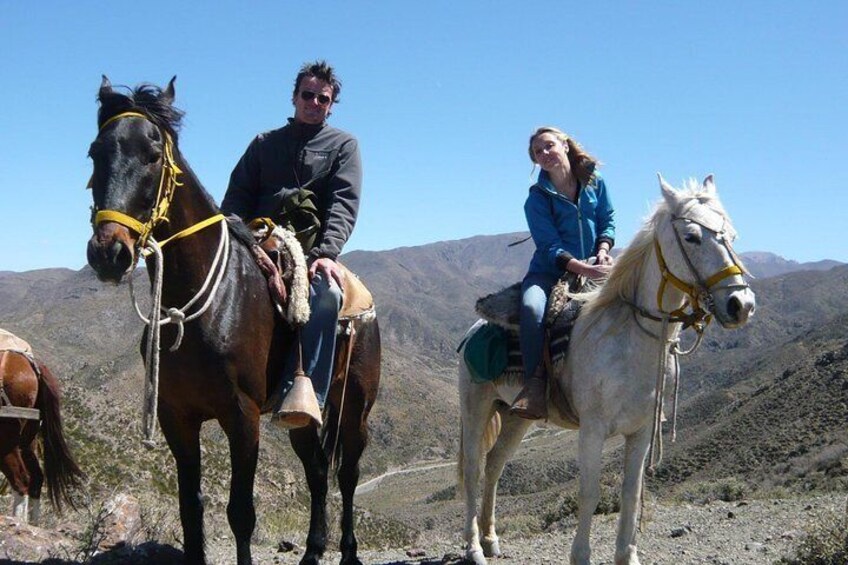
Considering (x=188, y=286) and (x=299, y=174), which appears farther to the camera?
(x=299, y=174)

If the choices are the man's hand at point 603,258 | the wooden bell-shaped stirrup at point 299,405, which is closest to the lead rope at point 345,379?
the wooden bell-shaped stirrup at point 299,405

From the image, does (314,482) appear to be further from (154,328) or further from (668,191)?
(668,191)

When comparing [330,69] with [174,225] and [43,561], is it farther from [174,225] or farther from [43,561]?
[43,561]

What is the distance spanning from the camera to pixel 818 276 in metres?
170

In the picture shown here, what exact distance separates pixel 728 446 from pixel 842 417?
5.81m

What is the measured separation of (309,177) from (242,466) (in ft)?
7.74

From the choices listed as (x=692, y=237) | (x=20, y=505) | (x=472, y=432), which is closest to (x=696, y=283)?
(x=692, y=237)

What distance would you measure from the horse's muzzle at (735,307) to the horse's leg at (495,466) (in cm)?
280

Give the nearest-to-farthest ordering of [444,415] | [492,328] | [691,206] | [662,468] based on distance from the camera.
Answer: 1. [691,206]
2. [492,328]
3. [662,468]
4. [444,415]

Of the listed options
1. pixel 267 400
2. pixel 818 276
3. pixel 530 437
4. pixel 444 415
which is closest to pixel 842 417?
pixel 267 400

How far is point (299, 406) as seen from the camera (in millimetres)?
4867

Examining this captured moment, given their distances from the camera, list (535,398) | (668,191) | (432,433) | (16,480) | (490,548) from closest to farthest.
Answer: (668,191) → (535,398) → (490,548) → (16,480) → (432,433)

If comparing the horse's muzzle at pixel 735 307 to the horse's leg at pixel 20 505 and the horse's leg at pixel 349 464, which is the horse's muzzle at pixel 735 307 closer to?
the horse's leg at pixel 349 464

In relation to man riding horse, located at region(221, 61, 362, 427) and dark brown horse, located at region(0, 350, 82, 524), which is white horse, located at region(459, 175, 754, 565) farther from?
dark brown horse, located at region(0, 350, 82, 524)
